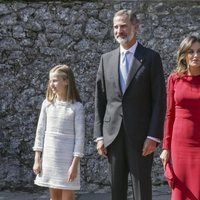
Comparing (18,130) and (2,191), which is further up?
(18,130)

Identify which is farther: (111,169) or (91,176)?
(91,176)

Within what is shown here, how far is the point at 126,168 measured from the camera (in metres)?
4.00

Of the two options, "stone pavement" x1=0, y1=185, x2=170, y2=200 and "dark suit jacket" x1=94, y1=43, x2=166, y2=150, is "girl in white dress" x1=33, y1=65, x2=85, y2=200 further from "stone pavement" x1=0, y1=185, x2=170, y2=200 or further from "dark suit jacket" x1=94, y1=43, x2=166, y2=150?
"stone pavement" x1=0, y1=185, x2=170, y2=200

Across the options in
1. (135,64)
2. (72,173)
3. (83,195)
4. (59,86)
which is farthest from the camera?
(83,195)

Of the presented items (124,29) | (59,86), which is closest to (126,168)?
(59,86)

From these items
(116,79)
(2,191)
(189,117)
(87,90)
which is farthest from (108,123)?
(2,191)

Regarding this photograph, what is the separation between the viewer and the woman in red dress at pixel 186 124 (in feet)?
12.6

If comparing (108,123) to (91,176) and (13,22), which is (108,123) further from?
(13,22)

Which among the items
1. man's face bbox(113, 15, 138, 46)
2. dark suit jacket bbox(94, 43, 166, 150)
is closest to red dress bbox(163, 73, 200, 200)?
dark suit jacket bbox(94, 43, 166, 150)

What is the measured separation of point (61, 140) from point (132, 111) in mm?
702

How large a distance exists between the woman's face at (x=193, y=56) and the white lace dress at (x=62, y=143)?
100cm

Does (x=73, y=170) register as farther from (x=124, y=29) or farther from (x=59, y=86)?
(x=124, y=29)

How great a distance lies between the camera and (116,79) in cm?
399

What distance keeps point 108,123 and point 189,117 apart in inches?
24.2
